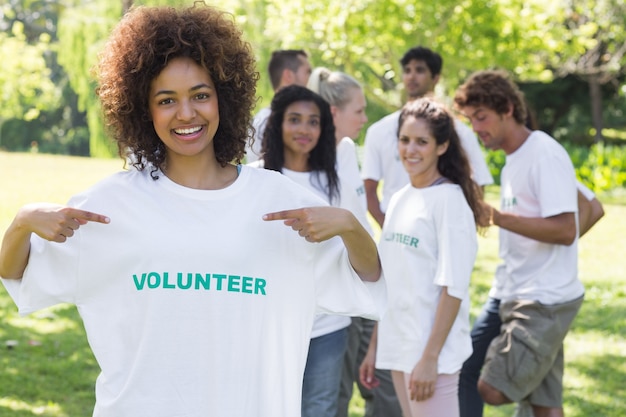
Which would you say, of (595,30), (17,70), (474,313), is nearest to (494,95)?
(474,313)

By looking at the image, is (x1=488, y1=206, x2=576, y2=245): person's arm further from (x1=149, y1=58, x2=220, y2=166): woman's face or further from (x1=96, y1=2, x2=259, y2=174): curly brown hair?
(x1=149, y1=58, x2=220, y2=166): woman's face

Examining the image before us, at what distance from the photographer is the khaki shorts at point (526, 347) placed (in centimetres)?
463

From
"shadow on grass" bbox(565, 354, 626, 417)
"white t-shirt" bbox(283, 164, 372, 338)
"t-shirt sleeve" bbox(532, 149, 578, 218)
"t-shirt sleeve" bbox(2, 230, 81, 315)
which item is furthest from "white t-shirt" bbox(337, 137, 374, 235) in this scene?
"shadow on grass" bbox(565, 354, 626, 417)

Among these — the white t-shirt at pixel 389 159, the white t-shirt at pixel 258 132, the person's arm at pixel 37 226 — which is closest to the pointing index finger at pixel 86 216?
the person's arm at pixel 37 226

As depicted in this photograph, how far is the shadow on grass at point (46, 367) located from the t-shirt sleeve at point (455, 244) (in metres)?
2.97

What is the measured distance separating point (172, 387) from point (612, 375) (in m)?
5.28

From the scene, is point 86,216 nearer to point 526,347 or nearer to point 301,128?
point 301,128

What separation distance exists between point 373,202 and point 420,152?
2066 mm

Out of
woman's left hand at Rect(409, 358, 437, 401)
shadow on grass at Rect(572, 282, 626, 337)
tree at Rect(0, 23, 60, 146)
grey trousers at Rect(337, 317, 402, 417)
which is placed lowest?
shadow on grass at Rect(572, 282, 626, 337)

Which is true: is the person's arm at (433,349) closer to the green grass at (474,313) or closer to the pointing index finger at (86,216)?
the pointing index finger at (86,216)

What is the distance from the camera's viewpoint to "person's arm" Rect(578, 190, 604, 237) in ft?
16.4

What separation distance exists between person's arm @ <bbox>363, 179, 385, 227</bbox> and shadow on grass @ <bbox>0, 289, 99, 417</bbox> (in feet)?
7.08

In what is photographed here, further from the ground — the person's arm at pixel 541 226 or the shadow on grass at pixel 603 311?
the person's arm at pixel 541 226

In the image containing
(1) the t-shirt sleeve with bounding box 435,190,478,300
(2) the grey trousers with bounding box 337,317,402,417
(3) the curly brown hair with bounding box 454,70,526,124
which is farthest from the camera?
(2) the grey trousers with bounding box 337,317,402,417
